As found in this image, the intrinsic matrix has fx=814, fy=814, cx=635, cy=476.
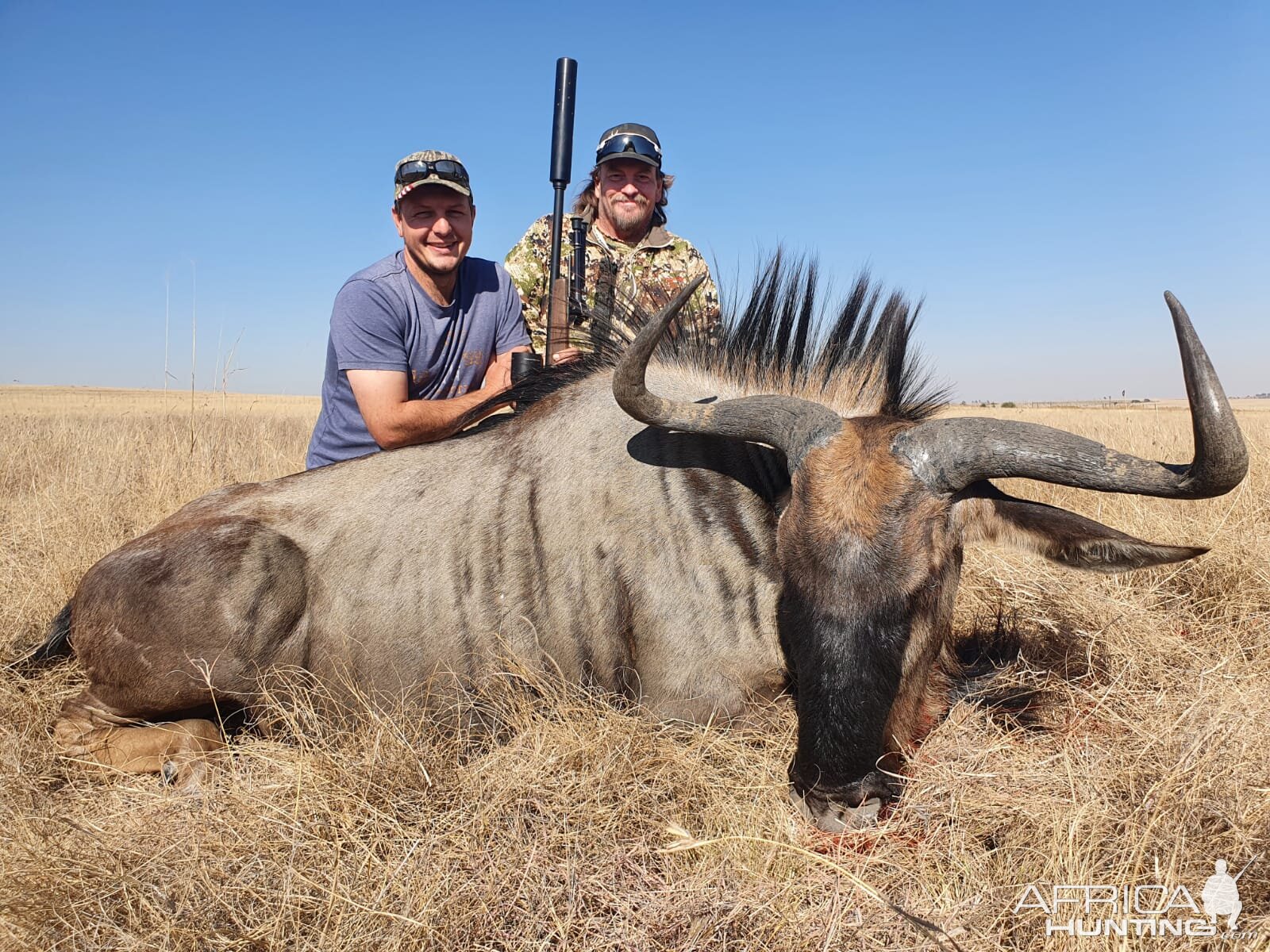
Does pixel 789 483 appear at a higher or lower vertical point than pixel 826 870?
higher

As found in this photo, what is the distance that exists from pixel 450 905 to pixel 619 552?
158 centimetres

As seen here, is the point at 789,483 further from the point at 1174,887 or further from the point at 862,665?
the point at 1174,887

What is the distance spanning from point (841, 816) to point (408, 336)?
12.5 ft

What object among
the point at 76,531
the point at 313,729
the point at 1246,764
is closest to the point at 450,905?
the point at 313,729

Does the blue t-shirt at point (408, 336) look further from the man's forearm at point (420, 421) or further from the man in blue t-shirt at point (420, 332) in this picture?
the man's forearm at point (420, 421)

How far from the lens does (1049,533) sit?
3.11 meters

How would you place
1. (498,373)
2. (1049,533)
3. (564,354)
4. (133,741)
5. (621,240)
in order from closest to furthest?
1. (1049,533)
2. (133,741)
3. (564,354)
4. (498,373)
5. (621,240)

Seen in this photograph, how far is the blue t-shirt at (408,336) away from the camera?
4863mm

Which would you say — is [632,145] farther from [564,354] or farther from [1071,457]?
[1071,457]

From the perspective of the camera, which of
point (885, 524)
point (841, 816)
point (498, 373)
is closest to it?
point (841, 816)

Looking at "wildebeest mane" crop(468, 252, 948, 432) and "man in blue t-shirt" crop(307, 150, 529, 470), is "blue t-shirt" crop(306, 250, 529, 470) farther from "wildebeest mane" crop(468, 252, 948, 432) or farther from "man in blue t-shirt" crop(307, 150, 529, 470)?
"wildebeest mane" crop(468, 252, 948, 432)

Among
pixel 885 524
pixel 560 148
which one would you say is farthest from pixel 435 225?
pixel 885 524

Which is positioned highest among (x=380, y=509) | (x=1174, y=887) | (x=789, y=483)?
(x=789, y=483)

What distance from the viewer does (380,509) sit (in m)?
3.73
